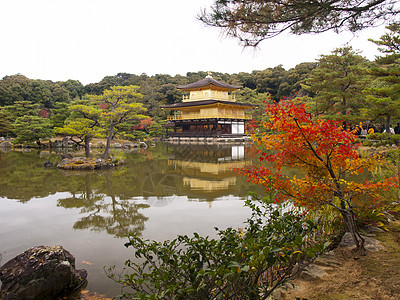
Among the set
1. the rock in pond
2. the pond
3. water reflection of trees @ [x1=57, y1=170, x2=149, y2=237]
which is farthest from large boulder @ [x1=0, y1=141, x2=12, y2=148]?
water reflection of trees @ [x1=57, y1=170, x2=149, y2=237]

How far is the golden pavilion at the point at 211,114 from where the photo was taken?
1162 inches

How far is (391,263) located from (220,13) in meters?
3.21

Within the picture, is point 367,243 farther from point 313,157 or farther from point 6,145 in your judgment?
point 6,145

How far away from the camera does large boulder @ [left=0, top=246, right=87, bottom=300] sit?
2.59 meters

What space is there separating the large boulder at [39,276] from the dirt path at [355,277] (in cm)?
208

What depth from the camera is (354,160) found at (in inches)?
114

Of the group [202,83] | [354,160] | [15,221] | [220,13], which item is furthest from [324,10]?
[202,83]

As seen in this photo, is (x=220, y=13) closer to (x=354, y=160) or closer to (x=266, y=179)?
(x=266, y=179)

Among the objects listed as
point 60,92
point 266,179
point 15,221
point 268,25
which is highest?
point 60,92

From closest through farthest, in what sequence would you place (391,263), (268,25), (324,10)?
1. (391,263)
2. (324,10)
3. (268,25)

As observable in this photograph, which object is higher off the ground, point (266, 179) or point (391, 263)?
point (266, 179)

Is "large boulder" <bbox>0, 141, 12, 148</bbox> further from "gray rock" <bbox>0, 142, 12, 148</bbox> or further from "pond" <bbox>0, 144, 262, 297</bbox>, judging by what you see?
"pond" <bbox>0, 144, 262, 297</bbox>

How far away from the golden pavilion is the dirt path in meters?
25.5

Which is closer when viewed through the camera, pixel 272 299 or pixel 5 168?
pixel 272 299
